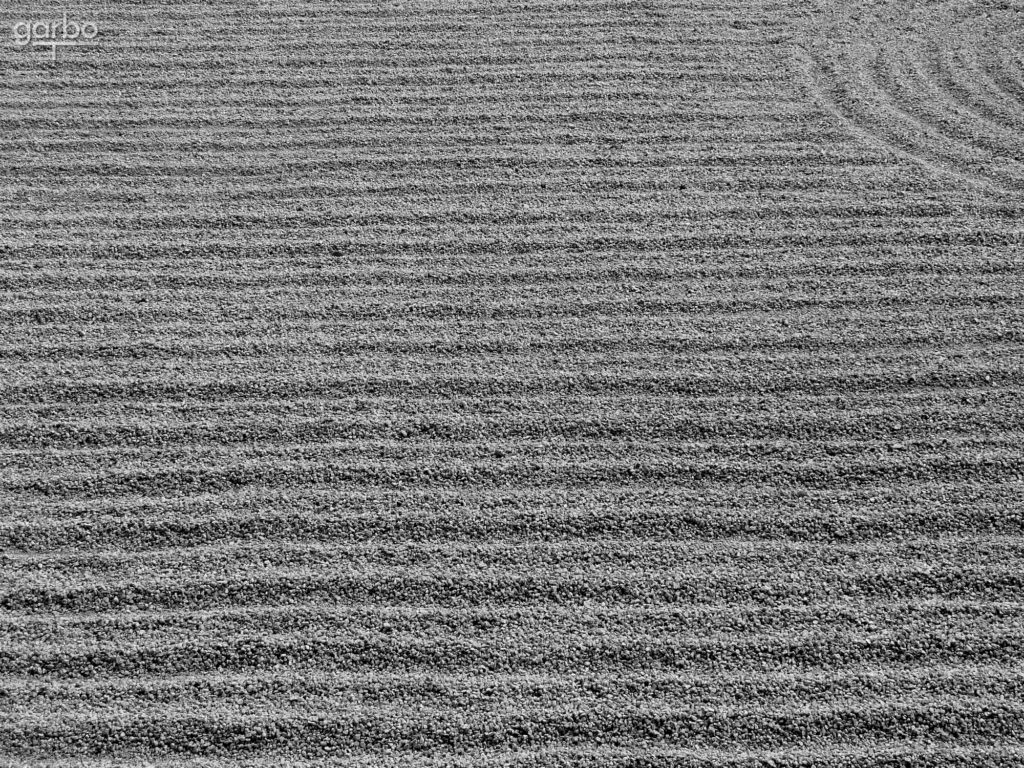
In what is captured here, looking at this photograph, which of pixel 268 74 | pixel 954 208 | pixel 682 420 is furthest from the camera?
pixel 268 74

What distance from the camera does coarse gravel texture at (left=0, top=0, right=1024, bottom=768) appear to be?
7.74 ft

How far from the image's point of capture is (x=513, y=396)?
3.07 meters

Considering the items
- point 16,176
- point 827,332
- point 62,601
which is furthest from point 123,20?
point 827,332

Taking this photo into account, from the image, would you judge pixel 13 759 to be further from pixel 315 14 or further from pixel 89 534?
pixel 315 14

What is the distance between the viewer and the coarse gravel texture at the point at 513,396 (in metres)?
2.36

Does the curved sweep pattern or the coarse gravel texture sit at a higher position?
the curved sweep pattern

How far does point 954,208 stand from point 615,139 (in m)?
1.31

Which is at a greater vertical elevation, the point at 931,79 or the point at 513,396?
the point at 931,79

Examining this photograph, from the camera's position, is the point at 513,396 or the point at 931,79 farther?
the point at 931,79

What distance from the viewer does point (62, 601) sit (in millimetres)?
2549

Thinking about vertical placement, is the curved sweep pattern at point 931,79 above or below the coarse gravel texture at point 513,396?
above

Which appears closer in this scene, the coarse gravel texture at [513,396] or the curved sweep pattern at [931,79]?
the coarse gravel texture at [513,396]

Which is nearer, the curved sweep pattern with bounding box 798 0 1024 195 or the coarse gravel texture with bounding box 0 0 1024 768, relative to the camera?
the coarse gravel texture with bounding box 0 0 1024 768

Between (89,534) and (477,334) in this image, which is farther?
(477,334)
